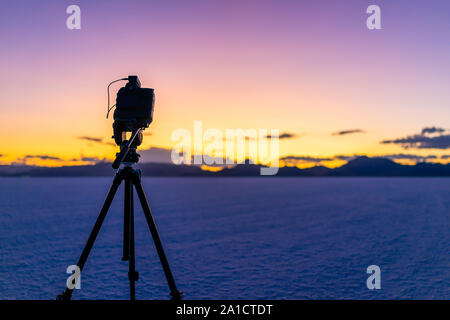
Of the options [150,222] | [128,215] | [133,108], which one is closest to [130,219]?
[128,215]

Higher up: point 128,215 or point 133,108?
point 133,108

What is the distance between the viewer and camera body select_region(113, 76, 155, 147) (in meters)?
2.67

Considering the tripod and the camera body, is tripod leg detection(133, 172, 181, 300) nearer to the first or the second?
the tripod

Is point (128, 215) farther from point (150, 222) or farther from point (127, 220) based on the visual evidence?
point (150, 222)

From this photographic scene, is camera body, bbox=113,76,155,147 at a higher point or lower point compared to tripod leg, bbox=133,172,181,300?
higher

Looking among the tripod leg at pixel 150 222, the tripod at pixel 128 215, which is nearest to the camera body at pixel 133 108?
the tripod at pixel 128 215

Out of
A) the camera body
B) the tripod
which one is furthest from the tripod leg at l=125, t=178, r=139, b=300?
the camera body

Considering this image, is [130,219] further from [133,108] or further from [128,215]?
[133,108]

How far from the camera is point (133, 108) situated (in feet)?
8.76

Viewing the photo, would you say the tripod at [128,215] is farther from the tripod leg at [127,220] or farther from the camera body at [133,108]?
the camera body at [133,108]

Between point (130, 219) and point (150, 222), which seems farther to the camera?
point (130, 219)

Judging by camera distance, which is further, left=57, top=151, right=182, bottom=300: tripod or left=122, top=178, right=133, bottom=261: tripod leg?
left=122, top=178, right=133, bottom=261: tripod leg

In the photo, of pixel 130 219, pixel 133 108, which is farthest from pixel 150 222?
pixel 133 108
